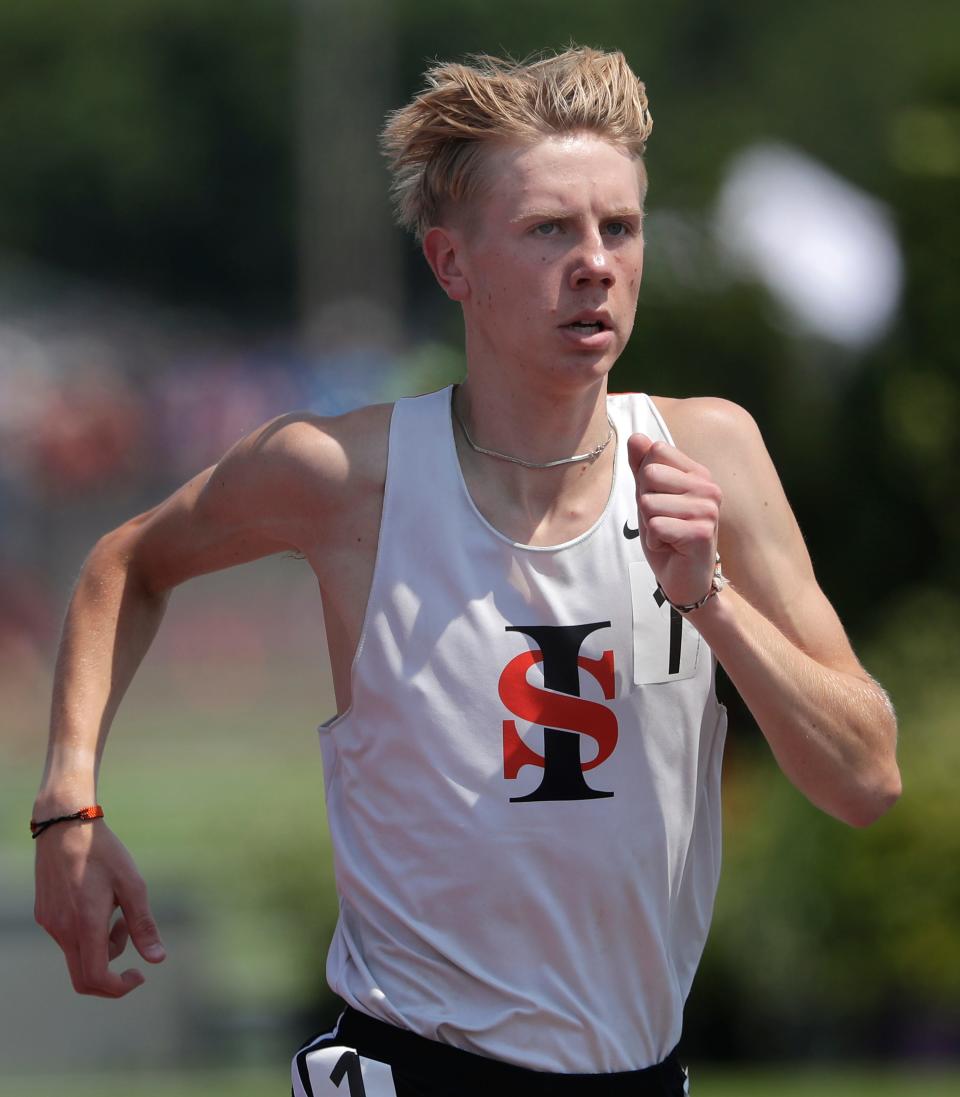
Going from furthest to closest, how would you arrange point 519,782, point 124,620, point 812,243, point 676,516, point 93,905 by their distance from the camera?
point 812,243
point 124,620
point 93,905
point 519,782
point 676,516

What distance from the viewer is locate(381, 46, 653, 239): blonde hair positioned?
119 inches

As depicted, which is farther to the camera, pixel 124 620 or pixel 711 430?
pixel 124 620

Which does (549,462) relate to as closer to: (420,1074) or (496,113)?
(496,113)

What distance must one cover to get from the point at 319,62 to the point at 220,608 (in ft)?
49.3

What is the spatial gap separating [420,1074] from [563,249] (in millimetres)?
1320

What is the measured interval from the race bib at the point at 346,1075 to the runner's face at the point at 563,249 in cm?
114

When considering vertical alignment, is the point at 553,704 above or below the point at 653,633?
below

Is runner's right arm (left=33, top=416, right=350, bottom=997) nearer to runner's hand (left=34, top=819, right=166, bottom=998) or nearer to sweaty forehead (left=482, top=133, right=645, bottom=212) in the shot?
runner's hand (left=34, top=819, right=166, bottom=998)

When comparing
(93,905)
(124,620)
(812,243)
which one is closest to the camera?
(93,905)

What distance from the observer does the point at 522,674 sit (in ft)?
9.82

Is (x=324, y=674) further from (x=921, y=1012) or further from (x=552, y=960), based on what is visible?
(x=552, y=960)

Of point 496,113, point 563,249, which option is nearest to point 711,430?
point 563,249

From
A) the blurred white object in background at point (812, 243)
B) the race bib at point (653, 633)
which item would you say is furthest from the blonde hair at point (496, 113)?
the blurred white object in background at point (812, 243)

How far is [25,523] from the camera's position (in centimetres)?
2958
